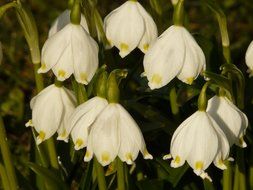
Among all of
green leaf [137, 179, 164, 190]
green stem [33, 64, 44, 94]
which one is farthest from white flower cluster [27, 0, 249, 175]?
green leaf [137, 179, 164, 190]

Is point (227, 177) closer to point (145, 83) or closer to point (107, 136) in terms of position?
point (107, 136)

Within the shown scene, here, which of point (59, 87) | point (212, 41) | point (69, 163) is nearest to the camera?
point (59, 87)

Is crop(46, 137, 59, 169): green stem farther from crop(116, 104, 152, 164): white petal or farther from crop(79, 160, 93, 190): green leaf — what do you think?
crop(116, 104, 152, 164): white petal

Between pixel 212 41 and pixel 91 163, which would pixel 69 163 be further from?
pixel 212 41

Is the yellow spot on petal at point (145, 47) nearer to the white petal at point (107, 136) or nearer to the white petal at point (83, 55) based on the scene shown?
the white petal at point (83, 55)

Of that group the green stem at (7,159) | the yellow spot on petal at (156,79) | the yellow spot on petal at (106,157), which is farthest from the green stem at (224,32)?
the green stem at (7,159)

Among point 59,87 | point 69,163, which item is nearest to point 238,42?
point 69,163
